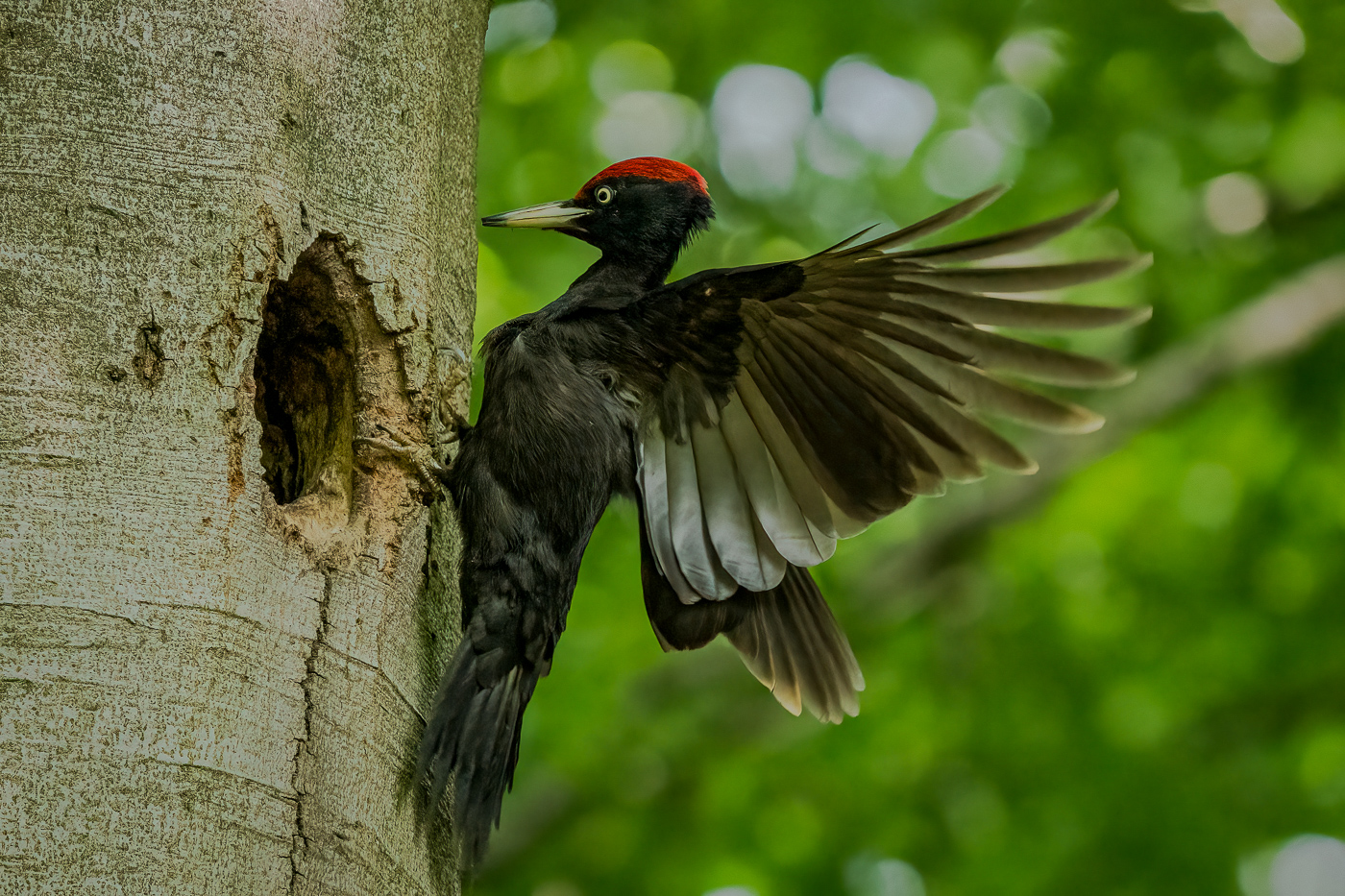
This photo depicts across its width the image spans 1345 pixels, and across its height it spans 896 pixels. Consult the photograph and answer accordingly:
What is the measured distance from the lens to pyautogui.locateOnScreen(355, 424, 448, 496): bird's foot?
2404 mm

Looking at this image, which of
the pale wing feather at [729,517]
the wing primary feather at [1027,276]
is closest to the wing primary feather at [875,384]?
the wing primary feather at [1027,276]

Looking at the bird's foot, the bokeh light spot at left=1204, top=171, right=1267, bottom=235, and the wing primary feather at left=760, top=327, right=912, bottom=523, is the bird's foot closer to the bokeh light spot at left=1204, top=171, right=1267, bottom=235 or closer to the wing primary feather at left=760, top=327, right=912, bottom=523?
the wing primary feather at left=760, top=327, right=912, bottom=523

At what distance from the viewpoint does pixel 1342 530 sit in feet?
19.9

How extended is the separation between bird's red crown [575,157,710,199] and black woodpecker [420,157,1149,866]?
1.62 ft

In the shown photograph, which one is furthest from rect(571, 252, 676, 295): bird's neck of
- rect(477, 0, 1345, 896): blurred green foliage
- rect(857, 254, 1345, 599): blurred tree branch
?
rect(857, 254, 1345, 599): blurred tree branch

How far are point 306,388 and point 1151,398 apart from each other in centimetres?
403

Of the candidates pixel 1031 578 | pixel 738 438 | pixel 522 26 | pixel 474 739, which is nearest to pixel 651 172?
pixel 738 438

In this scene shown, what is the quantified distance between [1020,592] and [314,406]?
464 centimetres

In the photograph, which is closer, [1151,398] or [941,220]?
[941,220]

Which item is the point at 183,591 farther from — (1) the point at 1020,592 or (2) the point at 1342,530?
(2) the point at 1342,530

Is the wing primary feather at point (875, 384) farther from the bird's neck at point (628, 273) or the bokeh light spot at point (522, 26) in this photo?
the bokeh light spot at point (522, 26)

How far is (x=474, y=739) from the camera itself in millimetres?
2404

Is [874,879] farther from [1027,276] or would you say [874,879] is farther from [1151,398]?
[1027,276]

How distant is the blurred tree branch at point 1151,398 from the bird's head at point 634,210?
2252mm
